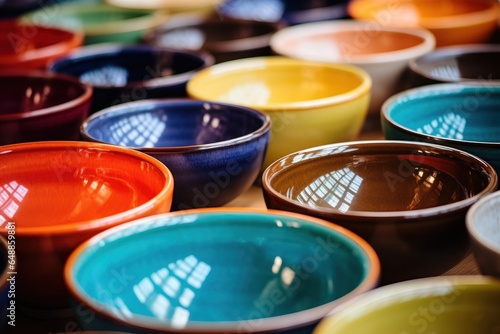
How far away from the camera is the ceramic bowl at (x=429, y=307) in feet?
1.72

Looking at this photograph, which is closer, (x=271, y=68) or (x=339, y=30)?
(x=271, y=68)

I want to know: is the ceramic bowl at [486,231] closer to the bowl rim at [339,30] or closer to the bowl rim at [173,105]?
the bowl rim at [173,105]

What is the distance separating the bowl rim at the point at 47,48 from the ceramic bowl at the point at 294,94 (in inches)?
10.6

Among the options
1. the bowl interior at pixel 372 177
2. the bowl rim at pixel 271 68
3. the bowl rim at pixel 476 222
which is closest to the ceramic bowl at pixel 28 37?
the bowl rim at pixel 271 68

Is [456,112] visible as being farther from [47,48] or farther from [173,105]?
[47,48]

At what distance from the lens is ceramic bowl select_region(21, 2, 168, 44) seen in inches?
55.7

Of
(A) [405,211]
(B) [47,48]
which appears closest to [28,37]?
(B) [47,48]

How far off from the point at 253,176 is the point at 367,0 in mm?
809

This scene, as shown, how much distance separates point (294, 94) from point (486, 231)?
581mm

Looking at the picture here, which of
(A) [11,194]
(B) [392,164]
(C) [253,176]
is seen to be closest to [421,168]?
(B) [392,164]

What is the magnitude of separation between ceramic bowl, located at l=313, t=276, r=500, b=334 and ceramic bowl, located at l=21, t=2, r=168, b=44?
981 mm

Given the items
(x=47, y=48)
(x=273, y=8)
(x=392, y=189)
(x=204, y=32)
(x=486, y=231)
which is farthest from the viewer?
(x=273, y=8)

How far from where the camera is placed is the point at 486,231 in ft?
2.15

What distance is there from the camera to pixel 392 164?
83 centimetres
